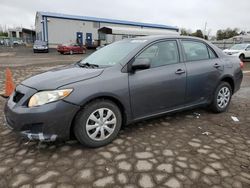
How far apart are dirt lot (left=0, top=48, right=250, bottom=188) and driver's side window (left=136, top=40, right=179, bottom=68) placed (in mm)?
1126

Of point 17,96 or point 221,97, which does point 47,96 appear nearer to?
point 17,96

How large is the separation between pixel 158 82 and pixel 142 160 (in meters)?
1.34

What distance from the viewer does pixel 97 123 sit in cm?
341

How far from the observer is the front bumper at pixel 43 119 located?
3.05m

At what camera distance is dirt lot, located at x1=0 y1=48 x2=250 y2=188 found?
2.72 m

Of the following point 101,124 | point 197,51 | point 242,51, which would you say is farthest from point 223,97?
point 242,51

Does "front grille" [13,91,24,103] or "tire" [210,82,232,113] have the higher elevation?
"front grille" [13,91,24,103]

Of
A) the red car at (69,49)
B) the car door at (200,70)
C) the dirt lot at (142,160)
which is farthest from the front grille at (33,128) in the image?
the red car at (69,49)

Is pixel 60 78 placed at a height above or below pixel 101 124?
above

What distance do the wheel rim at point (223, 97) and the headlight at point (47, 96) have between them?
322 centimetres

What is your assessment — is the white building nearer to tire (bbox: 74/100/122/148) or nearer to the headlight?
tire (bbox: 74/100/122/148)

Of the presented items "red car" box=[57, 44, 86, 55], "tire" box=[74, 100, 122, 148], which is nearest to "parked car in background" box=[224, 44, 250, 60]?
"red car" box=[57, 44, 86, 55]

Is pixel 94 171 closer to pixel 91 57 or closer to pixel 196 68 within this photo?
pixel 91 57

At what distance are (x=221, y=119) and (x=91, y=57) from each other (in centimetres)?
277
